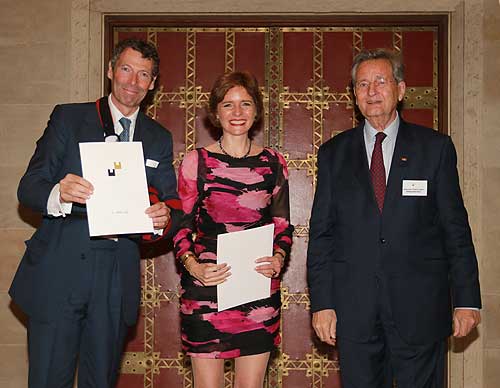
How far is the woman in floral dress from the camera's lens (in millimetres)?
3023

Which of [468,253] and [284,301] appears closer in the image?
[468,253]

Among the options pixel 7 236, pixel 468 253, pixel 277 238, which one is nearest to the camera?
pixel 468 253

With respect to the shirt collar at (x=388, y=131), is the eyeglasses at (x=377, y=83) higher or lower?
higher

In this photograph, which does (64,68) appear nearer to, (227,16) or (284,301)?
(227,16)

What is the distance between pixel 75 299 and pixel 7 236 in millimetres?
1822

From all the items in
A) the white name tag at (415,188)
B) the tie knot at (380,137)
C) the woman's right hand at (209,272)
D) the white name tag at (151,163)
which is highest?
the tie knot at (380,137)

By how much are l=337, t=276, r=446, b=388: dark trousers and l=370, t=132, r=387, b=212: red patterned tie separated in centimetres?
34

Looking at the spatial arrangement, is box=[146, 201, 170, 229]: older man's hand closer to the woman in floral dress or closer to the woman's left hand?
the woman in floral dress

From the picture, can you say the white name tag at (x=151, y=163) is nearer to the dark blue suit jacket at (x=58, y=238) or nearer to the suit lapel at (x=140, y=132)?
the suit lapel at (x=140, y=132)

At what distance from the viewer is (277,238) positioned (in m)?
3.10

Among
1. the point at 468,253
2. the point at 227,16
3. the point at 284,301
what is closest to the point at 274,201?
the point at 468,253

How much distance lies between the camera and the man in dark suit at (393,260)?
2.73 m

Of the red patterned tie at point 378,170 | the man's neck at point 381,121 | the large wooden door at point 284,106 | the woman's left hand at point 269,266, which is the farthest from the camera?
the large wooden door at point 284,106

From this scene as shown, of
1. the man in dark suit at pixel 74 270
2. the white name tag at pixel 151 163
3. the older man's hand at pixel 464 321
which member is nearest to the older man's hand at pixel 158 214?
the man in dark suit at pixel 74 270
